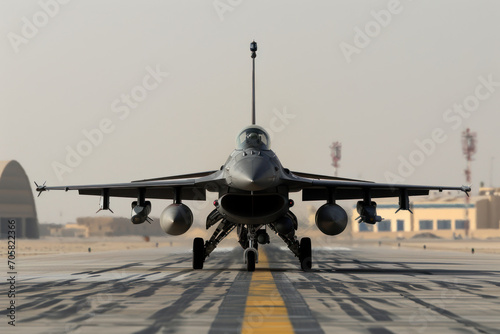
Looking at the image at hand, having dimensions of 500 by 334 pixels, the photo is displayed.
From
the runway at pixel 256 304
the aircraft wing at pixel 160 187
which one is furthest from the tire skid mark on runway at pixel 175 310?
the aircraft wing at pixel 160 187

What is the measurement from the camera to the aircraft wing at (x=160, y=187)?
862 inches

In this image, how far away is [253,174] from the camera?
61.4 ft

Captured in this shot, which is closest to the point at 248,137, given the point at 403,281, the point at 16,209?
the point at 403,281

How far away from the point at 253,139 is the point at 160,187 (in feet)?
12.8

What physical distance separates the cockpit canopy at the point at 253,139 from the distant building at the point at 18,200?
8240 cm

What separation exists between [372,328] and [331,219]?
11.7 meters

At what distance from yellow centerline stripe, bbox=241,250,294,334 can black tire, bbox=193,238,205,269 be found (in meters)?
6.77

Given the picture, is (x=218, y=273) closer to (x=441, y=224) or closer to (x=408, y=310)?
(x=408, y=310)

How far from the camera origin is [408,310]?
1127 centimetres

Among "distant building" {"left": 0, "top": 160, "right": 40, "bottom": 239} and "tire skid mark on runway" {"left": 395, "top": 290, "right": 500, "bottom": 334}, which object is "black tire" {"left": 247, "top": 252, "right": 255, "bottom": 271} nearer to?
"tire skid mark on runway" {"left": 395, "top": 290, "right": 500, "bottom": 334}

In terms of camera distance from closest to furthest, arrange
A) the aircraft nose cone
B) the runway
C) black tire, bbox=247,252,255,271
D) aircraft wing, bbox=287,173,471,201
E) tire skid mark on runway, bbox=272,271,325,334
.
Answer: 1. tire skid mark on runway, bbox=272,271,325,334
2. the runway
3. the aircraft nose cone
4. black tire, bbox=247,252,255,271
5. aircraft wing, bbox=287,173,471,201

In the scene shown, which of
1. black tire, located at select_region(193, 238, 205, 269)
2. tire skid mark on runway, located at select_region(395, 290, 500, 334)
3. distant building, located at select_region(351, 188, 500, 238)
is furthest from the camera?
distant building, located at select_region(351, 188, 500, 238)

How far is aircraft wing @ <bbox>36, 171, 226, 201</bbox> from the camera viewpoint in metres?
21.9

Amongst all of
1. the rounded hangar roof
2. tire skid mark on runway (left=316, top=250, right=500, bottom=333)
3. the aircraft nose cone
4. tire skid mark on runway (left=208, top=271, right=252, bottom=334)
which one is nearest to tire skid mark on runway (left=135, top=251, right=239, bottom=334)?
tire skid mark on runway (left=208, top=271, right=252, bottom=334)
